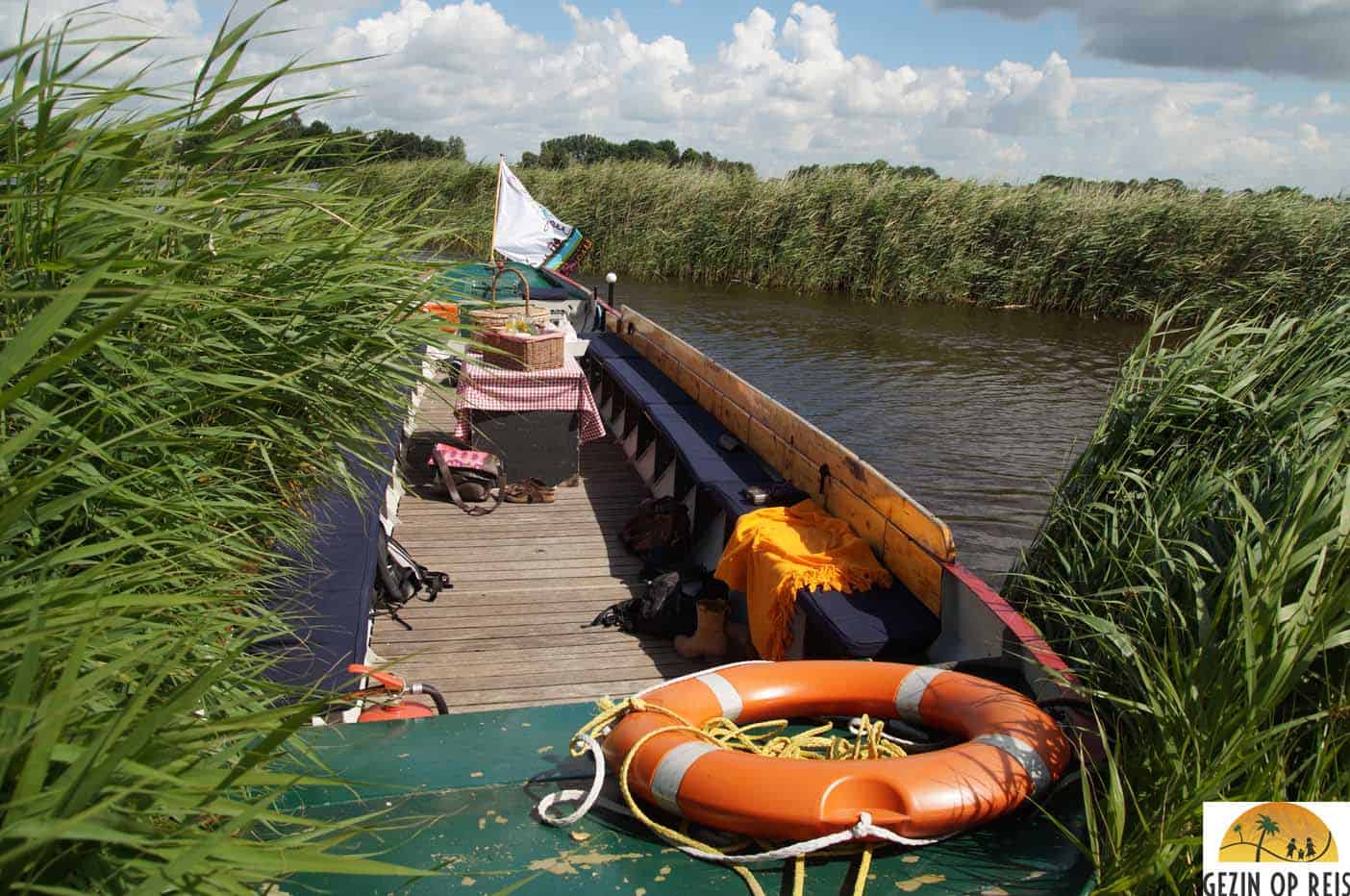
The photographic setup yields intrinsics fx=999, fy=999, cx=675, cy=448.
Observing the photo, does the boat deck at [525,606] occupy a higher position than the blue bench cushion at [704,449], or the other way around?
the blue bench cushion at [704,449]

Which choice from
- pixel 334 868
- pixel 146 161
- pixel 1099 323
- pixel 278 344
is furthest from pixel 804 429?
pixel 1099 323

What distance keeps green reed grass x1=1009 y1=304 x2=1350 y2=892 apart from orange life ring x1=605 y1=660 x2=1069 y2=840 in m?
0.21

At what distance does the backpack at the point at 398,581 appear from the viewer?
4887 millimetres

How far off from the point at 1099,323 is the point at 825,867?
1649cm

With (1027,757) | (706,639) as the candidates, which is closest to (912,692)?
(1027,757)

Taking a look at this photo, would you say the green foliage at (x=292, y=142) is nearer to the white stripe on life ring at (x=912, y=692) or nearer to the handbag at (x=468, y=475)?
the white stripe on life ring at (x=912, y=692)

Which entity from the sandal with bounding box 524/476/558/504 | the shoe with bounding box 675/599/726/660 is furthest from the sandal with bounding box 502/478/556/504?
the shoe with bounding box 675/599/726/660

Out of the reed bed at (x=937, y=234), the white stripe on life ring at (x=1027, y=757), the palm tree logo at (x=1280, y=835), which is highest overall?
the reed bed at (x=937, y=234)

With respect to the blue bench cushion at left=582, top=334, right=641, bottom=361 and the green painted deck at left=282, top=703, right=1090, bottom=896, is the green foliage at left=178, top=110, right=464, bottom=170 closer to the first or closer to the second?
the green painted deck at left=282, top=703, right=1090, bottom=896

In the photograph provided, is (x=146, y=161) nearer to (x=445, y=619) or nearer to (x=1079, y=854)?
(x=1079, y=854)

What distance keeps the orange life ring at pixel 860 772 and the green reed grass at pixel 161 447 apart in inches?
33.8

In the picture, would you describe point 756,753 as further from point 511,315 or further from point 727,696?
point 511,315

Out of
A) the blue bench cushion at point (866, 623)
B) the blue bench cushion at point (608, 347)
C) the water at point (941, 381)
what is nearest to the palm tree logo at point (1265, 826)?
the blue bench cushion at point (866, 623)

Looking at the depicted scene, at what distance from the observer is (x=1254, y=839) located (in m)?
2.05
